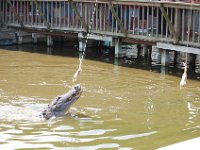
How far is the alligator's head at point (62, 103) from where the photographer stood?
11.2 m

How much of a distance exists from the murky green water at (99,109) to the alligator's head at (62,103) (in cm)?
22

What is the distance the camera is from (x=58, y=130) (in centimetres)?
1039

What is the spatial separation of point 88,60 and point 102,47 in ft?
15.7

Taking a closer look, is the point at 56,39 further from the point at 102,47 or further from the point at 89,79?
the point at 89,79

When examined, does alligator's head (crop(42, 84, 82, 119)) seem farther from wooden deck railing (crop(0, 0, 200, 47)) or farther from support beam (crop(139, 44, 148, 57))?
support beam (crop(139, 44, 148, 57))

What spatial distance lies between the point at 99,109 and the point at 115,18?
978 cm

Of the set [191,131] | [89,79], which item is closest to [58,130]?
[191,131]

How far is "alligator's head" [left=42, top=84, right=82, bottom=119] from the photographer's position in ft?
36.7

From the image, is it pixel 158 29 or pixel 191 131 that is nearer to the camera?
pixel 191 131

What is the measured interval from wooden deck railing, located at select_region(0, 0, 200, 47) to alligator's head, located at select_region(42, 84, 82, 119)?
27.4ft

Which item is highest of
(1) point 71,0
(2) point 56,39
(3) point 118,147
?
(1) point 71,0

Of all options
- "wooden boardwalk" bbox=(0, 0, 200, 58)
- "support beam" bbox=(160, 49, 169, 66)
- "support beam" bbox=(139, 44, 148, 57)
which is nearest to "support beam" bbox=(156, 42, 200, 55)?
"wooden boardwalk" bbox=(0, 0, 200, 58)

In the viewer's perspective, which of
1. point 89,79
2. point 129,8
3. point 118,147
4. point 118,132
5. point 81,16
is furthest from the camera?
point 81,16

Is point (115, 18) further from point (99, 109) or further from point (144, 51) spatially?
point (99, 109)
